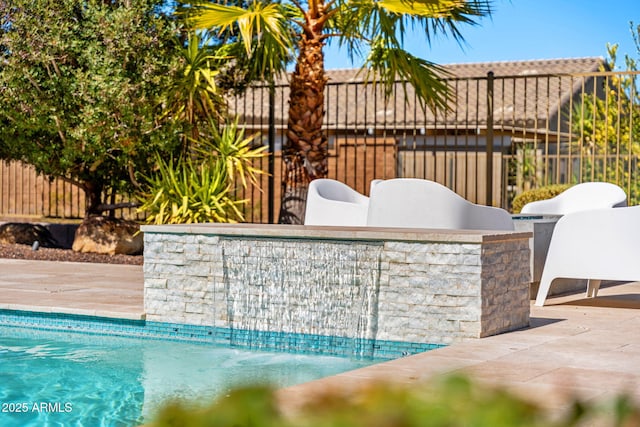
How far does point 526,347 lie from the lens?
17.4 feet

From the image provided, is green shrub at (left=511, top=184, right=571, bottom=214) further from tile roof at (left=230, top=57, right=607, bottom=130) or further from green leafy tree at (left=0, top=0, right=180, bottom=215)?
tile roof at (left=230, top=57, right=607, bottom=130)

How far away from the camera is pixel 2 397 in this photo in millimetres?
4895

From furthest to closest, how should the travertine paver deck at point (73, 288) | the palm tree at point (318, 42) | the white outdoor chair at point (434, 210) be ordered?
the palm tree at point (318, 42) < the white outdoor chair at point (434, 210) < the travertine paver deck at point (73, 288)

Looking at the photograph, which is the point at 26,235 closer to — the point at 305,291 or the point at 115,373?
the point at 305,291

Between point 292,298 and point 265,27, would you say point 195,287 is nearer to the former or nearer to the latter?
point 292,298

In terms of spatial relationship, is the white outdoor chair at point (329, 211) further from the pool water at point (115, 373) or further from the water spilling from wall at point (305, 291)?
the pool water at point (115, 373)

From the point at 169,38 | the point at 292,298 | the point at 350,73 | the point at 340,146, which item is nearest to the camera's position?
the point at 292,298

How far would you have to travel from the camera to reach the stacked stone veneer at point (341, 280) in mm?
5656

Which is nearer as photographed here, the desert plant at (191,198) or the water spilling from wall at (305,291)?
the water spilling from wall at (305,291)

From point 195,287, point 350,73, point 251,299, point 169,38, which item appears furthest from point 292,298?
point 350,73

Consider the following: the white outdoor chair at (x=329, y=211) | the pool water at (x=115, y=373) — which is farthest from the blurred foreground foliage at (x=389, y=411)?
the white outdoor chair at (x=329, y=211)

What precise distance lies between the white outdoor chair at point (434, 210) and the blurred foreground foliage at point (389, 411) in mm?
5837

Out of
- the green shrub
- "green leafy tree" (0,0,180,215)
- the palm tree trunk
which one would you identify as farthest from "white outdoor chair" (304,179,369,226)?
the green shrub

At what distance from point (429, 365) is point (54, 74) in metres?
7.97
